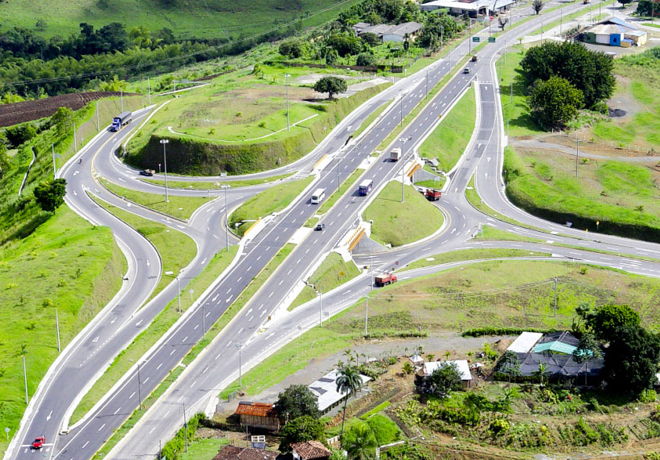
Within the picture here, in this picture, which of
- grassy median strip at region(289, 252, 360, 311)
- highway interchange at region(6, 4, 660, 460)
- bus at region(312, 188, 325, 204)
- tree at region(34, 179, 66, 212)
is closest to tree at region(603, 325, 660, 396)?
Result: highway interchange at region(6, 4, 660, 460)

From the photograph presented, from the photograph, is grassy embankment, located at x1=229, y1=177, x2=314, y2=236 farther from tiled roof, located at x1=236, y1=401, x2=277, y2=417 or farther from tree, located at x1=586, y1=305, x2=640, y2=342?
tiled roof, located at x1=236, y1=401, x2=277, y2=417

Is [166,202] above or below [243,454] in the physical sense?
above

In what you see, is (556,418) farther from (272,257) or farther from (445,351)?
(272,257)

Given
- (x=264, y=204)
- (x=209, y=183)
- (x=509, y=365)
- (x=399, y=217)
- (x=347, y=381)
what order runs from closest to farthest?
1. (x=347, y=381)
2. (x=509, y=365)
3. (x=399, y=217)
4. (x=264, y=204)
5. (x=209, y=183)

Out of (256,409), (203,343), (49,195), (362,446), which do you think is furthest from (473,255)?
(49,195)

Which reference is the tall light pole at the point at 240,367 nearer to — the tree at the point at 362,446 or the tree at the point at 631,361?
the tree at the point at 362,446

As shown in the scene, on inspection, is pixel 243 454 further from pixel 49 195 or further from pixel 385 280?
pixel 49 195

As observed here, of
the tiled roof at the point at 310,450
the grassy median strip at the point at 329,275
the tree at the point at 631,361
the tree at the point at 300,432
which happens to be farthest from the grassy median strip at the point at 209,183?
the tiled roof at the point at 310,450

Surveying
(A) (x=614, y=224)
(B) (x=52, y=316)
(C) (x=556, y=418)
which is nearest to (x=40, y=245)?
(B) (x=52, y=316)

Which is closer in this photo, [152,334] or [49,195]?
[152,334]
